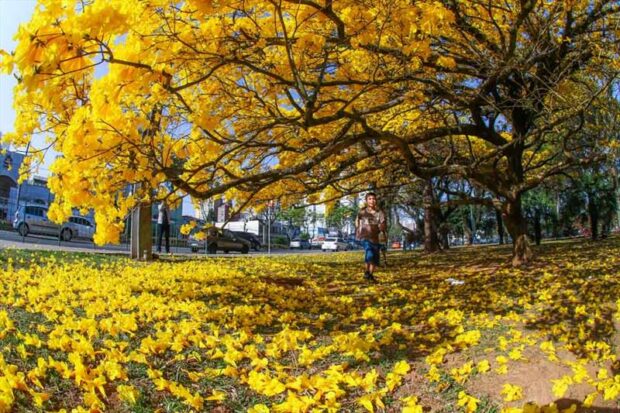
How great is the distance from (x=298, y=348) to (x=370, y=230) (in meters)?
4.12

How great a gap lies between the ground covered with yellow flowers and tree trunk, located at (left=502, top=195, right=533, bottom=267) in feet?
8.27

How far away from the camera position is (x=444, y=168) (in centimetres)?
733

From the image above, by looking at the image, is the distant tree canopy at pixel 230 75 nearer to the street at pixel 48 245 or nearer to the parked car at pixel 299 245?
the street at pixel 48 245

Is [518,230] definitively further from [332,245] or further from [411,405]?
[332,245]

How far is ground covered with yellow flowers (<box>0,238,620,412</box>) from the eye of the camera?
8.87 feet

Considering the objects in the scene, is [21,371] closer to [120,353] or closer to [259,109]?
[120,353]

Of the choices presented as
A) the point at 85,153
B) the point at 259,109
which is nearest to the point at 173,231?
the point at 259,109

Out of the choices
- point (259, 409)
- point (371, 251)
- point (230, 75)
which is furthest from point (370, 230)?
point (259, 409)

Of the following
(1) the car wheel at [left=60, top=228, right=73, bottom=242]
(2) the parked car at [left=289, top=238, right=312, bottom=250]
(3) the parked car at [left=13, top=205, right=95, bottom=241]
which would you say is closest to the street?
(3) the parked car at [left=13, top=205, right=95, bottom=241]

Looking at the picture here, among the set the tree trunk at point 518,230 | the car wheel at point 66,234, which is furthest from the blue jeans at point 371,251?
the car wheel at point 66,234

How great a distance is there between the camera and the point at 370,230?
24.7 ft

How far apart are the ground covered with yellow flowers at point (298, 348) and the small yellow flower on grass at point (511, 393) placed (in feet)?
0.04

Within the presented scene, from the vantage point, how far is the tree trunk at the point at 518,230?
27.9 ft

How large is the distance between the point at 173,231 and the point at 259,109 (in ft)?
92.3
